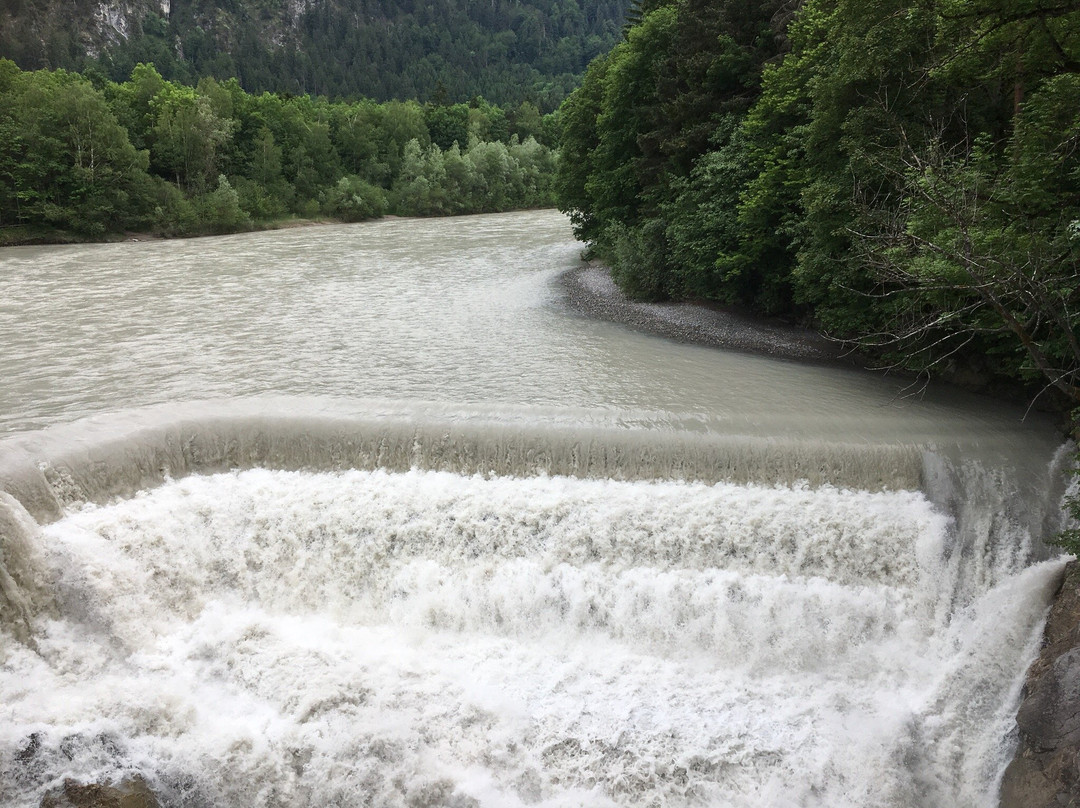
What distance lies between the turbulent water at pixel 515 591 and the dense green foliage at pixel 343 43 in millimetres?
85865

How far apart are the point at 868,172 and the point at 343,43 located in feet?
496

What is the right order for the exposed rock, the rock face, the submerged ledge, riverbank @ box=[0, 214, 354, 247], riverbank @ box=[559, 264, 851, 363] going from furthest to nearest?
riverbank @ box=[0, 214, 354, 247]
riverbank @ box=[559, 264, 851, 363]
the submerged ledge
the rock face
the exposed rock

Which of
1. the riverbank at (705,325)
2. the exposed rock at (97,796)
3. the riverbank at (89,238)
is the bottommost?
the exposed rock at (97,796)

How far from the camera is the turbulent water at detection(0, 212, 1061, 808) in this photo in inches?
280

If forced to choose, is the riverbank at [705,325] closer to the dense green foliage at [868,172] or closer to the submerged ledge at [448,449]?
the dense green foliage at [868,172]

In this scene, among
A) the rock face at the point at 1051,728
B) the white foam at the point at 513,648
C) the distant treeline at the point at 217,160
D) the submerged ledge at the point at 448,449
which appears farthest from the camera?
the distant treeline at the point at 217,160

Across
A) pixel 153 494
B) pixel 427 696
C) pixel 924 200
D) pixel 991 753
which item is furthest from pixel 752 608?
pixel 153 494

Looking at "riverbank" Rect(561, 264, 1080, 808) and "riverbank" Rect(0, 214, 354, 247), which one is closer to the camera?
"riverbank" Rect(561, 264, 1080, 808)

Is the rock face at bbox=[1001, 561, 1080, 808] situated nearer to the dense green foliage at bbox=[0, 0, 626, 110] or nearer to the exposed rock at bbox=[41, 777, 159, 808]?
the exposed rock at bbox=[41, 777, 159, 808]

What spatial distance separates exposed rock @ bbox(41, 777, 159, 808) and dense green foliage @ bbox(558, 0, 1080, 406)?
794 centimetres

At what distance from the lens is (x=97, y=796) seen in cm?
637

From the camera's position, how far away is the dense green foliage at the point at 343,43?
331 feet

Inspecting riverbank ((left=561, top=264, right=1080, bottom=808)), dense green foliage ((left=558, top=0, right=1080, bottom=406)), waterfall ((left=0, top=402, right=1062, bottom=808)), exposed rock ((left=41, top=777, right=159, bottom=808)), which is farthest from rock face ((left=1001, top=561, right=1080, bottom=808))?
exposed rock ((left=41, top=777, right=159, bottom=808))

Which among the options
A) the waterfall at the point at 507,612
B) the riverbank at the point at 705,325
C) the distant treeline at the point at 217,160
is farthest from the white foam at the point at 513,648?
the distant treeline at the point at 217,160
